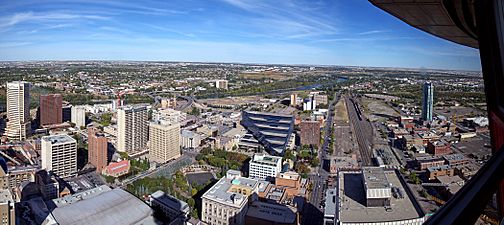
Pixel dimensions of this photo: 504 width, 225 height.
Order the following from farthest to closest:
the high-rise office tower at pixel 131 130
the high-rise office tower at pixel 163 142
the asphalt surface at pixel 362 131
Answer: the high-rise office tower at pixel 131 130, the high-rise office tower at pixel 163 142, the asphalt surface at pixel 362 131

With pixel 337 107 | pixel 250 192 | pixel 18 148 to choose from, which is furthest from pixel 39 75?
pixel 250 192

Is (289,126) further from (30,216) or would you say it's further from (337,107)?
(30,216)

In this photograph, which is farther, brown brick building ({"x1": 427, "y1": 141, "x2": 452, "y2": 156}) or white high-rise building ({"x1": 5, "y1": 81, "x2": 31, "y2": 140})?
white high-rise building ({"x1": 5, "y1": 81, "x2": 31, "y2": 140})

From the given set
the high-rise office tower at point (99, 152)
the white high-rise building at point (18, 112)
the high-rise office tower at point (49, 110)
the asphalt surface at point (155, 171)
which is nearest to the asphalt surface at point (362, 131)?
the asphalt surface at point (155, 171)

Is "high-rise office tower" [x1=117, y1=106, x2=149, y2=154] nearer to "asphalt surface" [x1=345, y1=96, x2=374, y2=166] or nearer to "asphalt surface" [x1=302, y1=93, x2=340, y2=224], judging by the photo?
"asphalt surface" [x1=302, y1=93, x2=340, y2=224]

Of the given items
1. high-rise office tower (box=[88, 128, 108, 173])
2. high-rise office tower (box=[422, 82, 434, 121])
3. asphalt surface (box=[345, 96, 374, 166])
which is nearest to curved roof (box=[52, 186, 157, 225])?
high-rise office tower (box=[88, 128, 108, 173])

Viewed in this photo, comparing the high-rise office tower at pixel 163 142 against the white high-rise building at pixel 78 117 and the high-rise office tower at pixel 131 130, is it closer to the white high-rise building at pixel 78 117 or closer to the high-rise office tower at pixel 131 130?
the high-rise office tower at pixel 131 130
